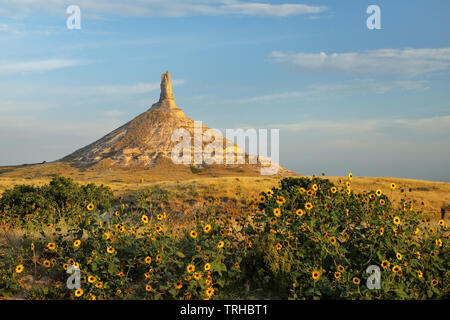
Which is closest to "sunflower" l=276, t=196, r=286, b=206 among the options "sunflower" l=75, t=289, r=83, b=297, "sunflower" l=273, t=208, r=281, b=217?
"sunflower" l=273, t=208, r=281, b=217

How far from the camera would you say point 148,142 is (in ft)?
350

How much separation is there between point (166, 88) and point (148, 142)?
25.7 meters

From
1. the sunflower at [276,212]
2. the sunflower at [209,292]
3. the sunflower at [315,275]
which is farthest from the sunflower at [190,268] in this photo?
the sunflower at [315,275]

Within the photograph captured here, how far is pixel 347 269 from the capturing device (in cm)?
652

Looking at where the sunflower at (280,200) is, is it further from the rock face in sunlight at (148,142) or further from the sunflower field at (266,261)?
the rock face in sunlight at (148,142)

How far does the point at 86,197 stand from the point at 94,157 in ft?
280

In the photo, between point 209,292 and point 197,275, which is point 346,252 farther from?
point 197,275

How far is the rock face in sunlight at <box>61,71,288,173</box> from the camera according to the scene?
323 feet

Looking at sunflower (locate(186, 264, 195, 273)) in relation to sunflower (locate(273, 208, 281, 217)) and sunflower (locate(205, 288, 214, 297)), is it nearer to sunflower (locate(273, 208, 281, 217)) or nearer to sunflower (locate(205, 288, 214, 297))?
sunflower (locate(205, 288, 214, 297))

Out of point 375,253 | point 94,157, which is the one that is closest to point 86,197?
point 375,253

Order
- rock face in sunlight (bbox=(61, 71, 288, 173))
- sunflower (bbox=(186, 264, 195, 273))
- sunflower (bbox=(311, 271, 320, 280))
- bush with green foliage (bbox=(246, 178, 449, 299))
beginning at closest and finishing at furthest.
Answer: sunflower (bbox=(311, 271, 320, 280)) → sunflower (bbox=(186, 264, 195, 273)) → bush with green foliage (bbox=(246, 178, 449, 299)) → rock face in sunlight (bbox=(61, 71, 288, 173))

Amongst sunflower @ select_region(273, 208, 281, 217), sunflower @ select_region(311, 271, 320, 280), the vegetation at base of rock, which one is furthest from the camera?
the vegetation at base of rock

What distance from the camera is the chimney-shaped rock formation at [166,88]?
123 metres
